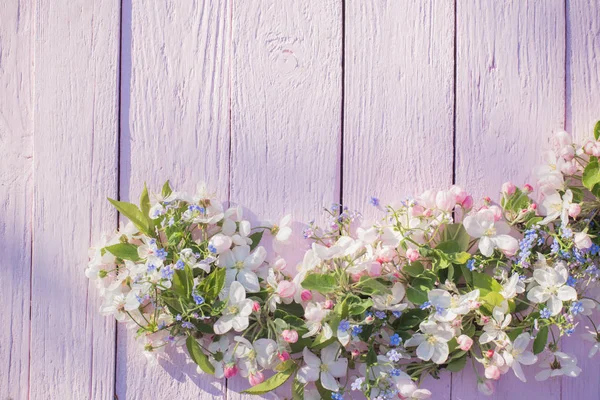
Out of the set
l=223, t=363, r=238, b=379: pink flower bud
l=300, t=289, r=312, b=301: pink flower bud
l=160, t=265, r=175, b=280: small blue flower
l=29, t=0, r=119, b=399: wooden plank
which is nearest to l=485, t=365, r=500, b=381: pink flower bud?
l=300, t=289, r=312, b=301: pink flower bud

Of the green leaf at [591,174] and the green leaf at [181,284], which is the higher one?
the green leaf at [591,174]

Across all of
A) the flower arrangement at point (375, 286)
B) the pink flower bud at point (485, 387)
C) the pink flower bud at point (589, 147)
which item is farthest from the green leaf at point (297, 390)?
the pink flower bud at point (589, 147)

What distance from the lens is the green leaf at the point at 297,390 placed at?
1.08m

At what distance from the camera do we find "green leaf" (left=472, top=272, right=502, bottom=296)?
1.05 m

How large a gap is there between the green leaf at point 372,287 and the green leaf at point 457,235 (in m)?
0.14

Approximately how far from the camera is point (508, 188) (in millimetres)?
1099

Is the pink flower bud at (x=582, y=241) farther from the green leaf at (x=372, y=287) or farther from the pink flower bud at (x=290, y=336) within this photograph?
the pink flower bud at (x=290, y=336)

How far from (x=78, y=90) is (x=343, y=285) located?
0.62 metres

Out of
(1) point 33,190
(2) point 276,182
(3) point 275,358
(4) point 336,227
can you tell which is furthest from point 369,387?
(1) point 33,190

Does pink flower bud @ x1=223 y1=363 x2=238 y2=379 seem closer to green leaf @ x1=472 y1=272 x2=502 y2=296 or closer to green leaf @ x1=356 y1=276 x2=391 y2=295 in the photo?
green leaf @ x1=356 y1=276 x2=391 y2=295

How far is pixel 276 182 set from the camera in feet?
3.74

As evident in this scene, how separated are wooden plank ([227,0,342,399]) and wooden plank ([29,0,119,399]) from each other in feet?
0.80

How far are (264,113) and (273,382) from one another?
0.50m

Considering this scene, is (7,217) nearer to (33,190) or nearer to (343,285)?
(33,190)
